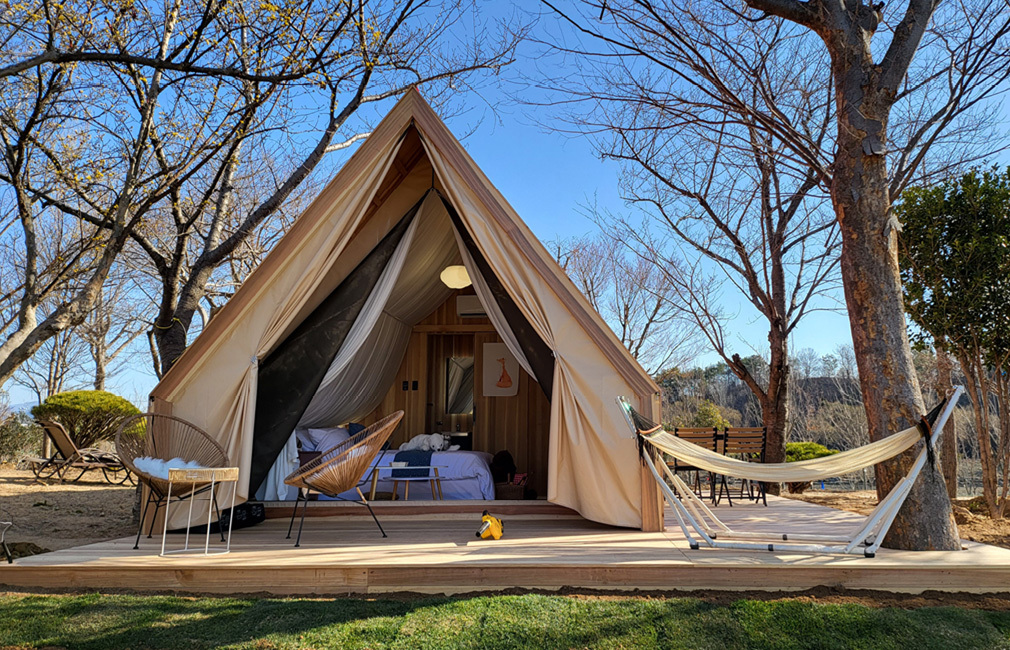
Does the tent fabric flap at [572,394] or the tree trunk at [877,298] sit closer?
the tree trunk at [877,298]

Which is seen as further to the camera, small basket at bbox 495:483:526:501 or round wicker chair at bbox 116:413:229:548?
small basket at bbox 495:483:526:501

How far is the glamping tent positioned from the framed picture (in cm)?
267

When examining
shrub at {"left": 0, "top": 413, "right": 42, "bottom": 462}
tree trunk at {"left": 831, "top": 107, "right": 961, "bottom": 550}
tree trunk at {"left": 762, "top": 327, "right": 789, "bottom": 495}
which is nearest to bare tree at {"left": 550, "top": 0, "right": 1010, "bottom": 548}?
tree trunk at {"left": 831, "top": 107, "right": 961, "bottom": 550}

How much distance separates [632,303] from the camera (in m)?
14.2

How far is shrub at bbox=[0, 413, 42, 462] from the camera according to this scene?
38.0 ft

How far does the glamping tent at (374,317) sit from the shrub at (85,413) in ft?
22.4

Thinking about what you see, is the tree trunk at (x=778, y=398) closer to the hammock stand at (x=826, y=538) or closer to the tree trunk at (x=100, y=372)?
the hammock stand at (x=826, y=538)

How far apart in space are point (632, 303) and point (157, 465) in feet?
37.5

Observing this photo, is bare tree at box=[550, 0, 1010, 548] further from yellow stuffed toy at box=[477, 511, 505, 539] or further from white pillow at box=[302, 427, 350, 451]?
white pillow at box=[302, 427, 350, 451]

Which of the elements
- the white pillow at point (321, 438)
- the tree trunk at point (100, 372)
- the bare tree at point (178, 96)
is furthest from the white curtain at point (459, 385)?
the tree trunk at point (100, 372)

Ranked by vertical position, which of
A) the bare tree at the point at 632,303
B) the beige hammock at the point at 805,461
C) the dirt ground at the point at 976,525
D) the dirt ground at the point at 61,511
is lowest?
the dirt ground at the point at 61,511

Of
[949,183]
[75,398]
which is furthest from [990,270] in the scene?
[75,398]

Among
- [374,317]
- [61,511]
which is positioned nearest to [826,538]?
[374,317]

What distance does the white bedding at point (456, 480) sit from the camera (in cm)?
615
